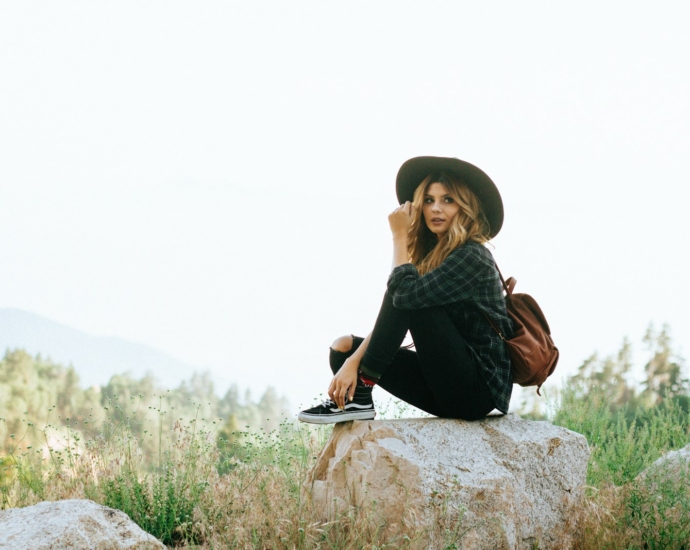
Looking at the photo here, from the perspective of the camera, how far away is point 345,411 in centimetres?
411

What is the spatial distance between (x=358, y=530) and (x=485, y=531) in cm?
72

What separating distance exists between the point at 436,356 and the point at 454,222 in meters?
0.89

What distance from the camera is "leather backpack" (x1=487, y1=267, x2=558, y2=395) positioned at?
13.8 feet

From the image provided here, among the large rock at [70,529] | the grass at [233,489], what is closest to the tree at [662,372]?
the grass at [233,489]

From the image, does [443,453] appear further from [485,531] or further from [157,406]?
[157,406]

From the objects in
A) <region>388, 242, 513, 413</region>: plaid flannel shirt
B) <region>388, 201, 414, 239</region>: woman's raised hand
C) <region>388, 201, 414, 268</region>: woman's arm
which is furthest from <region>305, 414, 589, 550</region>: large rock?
<region>388, 201, 414, 239</region>: woman's raised hand

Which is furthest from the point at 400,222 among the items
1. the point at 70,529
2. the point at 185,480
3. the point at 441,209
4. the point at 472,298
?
the point at 70,529

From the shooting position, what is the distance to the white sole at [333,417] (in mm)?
4078

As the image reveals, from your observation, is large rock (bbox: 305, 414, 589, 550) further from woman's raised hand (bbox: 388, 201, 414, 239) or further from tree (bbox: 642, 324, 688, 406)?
tree (bbox: 642, 324, 688, 406)

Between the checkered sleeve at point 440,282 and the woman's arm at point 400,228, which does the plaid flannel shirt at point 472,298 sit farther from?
the woman's arm at point 400,228

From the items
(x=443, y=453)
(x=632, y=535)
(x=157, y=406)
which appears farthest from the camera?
(x=157, y=406)

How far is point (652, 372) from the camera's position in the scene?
34.3ft

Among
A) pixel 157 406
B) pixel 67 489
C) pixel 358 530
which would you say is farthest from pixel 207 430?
pixel 358 530

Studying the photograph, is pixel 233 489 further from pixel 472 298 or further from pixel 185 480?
pixel 472 298
